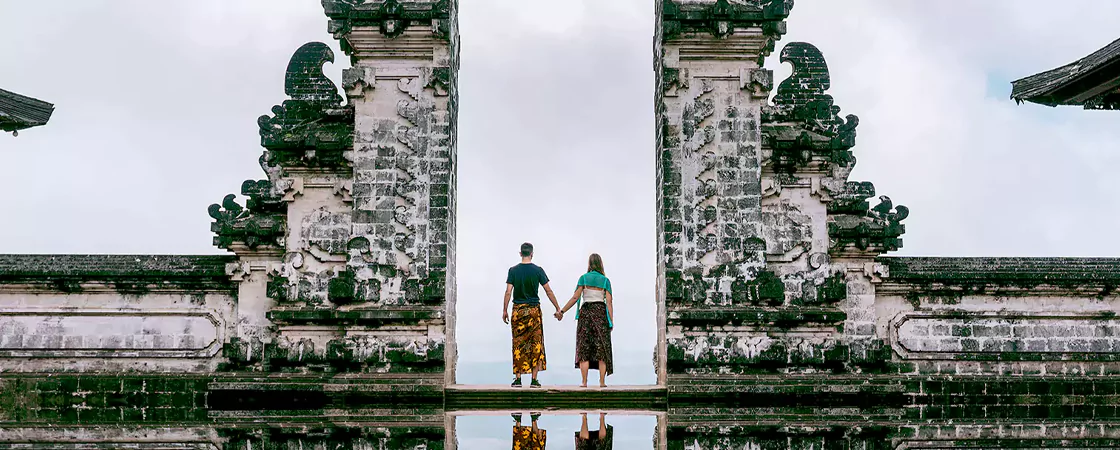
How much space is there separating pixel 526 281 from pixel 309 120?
136 inches

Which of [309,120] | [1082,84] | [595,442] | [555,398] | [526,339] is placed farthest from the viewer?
[309,120]

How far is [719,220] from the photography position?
40.5ft

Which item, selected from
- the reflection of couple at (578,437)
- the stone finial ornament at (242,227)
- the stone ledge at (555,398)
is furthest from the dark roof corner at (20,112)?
the reflection of couple at (578,437)

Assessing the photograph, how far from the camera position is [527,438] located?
9211mm

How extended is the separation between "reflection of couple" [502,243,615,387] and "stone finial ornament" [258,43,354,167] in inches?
102

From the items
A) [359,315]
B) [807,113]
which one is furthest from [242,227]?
[807,113]

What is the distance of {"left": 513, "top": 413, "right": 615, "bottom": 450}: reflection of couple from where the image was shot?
28.9 feet

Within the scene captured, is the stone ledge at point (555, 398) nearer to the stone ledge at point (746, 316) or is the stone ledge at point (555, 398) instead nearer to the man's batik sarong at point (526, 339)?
the man's batik sarong at point (526, 339)

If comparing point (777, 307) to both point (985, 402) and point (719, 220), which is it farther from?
point (985, 402)

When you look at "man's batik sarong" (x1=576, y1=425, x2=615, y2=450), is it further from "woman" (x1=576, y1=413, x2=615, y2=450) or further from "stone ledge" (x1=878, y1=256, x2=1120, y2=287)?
"stone ledge" (x1=878, y1=256, x2=1120, y2=287)

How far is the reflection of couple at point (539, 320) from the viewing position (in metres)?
11.8

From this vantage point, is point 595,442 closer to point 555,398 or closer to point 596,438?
point 596,438

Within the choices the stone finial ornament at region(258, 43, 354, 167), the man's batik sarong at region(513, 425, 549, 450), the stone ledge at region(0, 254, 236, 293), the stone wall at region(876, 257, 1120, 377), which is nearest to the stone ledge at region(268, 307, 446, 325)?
the stone ledge at region(0, 254, 236, 293)

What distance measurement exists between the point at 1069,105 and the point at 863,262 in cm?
275
